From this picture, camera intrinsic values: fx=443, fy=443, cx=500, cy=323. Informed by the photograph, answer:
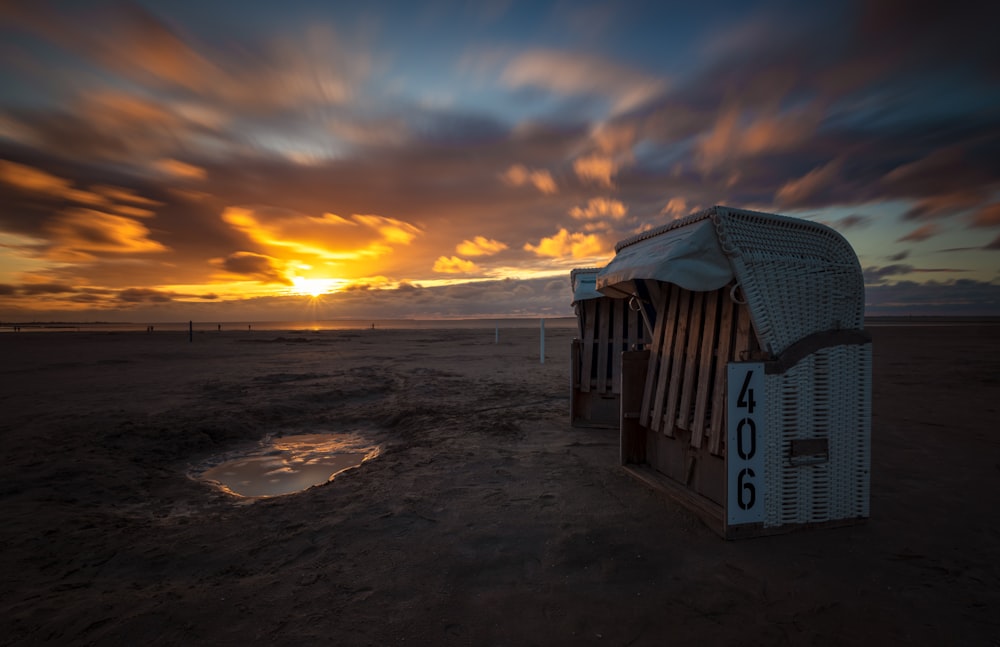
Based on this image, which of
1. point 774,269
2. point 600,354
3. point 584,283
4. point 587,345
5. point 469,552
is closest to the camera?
point 469,552

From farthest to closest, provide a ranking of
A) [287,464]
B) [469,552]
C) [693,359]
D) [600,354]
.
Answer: [600,354] < [287,464] < [693,359] < [469,552]

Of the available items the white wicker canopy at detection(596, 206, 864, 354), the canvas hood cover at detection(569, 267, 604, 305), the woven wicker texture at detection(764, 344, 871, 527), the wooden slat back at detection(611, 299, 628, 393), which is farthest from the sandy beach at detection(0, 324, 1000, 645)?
the canvas hood cover at detection(569, 267, 604, 305)

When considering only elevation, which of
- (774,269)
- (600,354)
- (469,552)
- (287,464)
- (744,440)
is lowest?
(287,464)

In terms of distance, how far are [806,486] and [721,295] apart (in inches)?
77.6

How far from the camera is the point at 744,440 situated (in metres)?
3.97

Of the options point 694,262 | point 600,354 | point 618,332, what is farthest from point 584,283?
point 694,262

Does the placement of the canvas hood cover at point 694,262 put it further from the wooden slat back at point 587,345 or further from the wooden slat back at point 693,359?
the wooden slat back at point 587,345

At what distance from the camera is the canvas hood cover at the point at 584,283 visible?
8.83 m

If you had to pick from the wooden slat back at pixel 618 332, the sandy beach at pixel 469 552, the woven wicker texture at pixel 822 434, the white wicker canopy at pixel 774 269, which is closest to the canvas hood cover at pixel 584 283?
the wooden slat back at pixel 618 332

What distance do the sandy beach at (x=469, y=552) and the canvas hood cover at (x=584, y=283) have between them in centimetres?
262

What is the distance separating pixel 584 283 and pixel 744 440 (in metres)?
5.47

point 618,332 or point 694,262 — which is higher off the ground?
point 694,262

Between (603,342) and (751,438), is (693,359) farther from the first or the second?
(603,342)

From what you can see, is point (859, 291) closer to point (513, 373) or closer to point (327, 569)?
point (327, 569)
